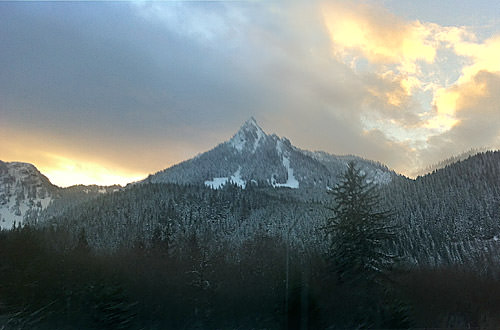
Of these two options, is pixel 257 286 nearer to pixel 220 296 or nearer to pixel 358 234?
pixel 220 296

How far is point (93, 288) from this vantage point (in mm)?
20781

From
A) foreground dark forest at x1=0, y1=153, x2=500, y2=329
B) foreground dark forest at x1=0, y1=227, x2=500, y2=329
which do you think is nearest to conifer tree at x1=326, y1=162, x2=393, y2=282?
foreground dark forest at x1=0, y1=153, x2=500, y2=329


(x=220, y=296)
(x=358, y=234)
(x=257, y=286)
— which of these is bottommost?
(x=220, y=296)

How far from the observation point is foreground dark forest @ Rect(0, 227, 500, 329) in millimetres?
19484

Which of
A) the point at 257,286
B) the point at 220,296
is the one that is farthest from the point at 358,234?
the point at 220,296

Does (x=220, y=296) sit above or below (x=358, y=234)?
below

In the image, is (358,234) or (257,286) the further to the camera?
(257,286)

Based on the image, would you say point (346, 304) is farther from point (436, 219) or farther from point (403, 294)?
point (436, 219)

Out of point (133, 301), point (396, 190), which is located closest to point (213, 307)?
point (133, 301)

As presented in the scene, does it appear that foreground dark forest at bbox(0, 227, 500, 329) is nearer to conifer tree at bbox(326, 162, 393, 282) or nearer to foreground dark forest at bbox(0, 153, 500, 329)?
foreground dark forest at bbox(0, 153, 500, 329)

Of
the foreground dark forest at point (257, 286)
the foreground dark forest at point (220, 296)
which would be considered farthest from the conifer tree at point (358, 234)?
the foreground dark forest at point (220, 296)

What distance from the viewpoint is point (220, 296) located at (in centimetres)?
2358

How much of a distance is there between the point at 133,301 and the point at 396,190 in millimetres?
150086

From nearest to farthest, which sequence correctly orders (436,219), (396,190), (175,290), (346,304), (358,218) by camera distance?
(346,304) → (358,218) → (175,290) → (436,219) → (396,190)
